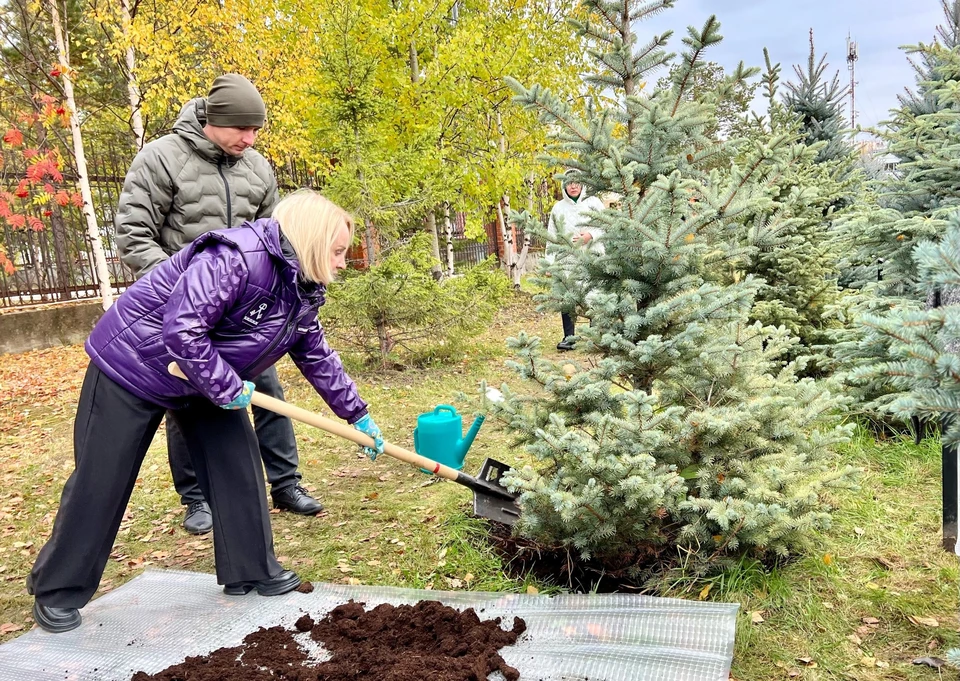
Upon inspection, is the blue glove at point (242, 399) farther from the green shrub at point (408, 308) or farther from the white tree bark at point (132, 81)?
the white tree bark at point (132, 81)

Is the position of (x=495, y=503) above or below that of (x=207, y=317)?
below

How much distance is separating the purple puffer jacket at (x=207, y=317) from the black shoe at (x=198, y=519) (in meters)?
1.39

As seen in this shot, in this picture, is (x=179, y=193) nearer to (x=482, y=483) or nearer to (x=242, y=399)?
(x=242, y=399)

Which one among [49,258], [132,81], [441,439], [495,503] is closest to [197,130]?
[441,439]

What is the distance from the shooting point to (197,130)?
3434 mm

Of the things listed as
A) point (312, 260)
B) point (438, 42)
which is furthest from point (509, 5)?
point (312, 260)

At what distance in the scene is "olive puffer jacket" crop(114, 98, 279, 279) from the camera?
10.8 feet

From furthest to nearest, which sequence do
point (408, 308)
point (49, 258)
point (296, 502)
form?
point (49, 258) → point (408, 308) → point (296, 502)

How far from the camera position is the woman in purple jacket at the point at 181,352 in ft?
Answer: 8.05

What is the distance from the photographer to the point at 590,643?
2.39 meters

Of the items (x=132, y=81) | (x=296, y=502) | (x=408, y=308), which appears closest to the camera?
(x=296, y=502)

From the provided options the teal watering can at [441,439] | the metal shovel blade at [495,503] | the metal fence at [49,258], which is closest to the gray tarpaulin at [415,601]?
the metal shovel blade at [495,503]

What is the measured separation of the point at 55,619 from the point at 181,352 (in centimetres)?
121

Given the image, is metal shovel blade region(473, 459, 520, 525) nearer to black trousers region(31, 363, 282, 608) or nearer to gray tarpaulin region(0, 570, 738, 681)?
gray tarpaulin region(0, 570, 738, 681)
